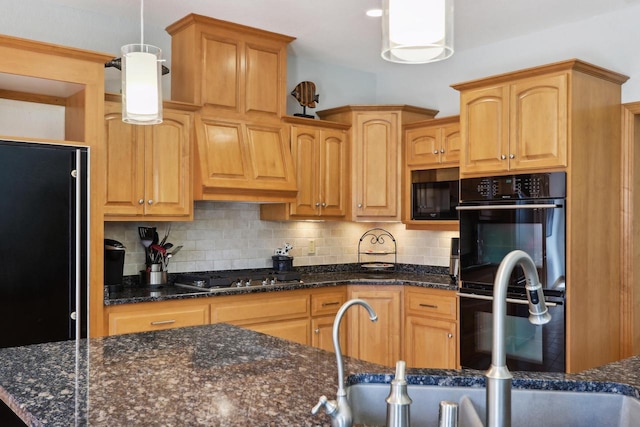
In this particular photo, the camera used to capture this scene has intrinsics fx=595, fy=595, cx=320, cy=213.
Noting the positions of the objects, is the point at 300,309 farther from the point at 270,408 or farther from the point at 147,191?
the point at 270,408

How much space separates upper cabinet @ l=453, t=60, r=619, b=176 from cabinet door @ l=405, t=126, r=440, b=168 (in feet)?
1.96

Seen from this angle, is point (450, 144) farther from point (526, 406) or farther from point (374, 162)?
point (526, 406)

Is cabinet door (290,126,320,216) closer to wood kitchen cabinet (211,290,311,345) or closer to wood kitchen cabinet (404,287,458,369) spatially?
wood kitchen cabinet (211,290,311,345)

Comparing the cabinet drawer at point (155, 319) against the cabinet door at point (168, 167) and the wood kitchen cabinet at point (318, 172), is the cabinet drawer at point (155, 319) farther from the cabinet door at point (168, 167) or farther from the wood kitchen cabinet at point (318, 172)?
the wood kitchen cabinet at point (318, 172)

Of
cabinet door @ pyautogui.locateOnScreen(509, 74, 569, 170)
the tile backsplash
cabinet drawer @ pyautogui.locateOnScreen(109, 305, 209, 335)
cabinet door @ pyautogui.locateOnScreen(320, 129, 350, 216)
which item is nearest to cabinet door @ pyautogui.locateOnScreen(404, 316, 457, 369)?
the tile backsplash

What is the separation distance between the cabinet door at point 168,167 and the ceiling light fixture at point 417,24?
2.62 meters

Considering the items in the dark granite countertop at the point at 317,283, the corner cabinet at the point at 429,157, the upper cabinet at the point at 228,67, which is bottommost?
the dark granite countertop at the point at 317,283

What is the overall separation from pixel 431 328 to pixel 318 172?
1521mm

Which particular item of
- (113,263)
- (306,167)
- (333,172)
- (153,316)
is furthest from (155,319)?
(333,172)

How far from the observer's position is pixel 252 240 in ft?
15.9

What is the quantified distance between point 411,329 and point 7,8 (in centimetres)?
357

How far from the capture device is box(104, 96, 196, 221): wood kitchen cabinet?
12.4 ft

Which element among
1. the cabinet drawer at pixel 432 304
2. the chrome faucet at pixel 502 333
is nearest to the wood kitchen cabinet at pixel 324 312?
the cabinet drawer at pixel 432 304

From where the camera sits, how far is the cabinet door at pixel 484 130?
394 cm
